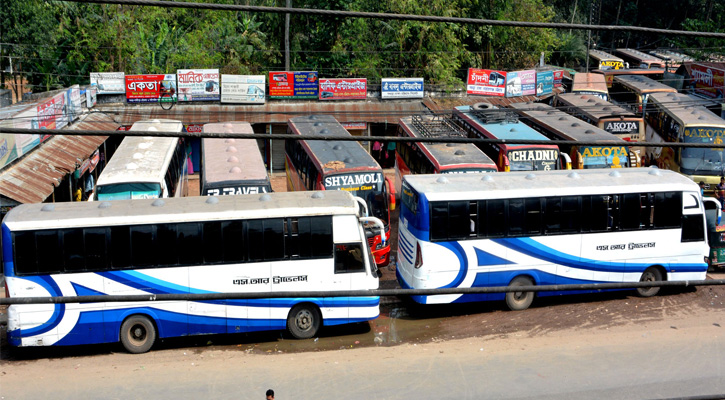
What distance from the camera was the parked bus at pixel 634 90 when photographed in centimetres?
2817

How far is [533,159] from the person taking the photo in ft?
Answer: 58.3

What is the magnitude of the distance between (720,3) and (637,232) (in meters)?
46.2

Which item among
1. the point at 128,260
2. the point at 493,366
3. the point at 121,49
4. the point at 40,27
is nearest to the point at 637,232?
the point at 493,366

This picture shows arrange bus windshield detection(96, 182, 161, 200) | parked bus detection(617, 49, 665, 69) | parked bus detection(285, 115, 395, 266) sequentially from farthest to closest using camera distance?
parked bus detection(617, 49, 665, 69), parked bus detection(285, 115, 395, 266), bus windshield detection(96, 182, 161, 200)

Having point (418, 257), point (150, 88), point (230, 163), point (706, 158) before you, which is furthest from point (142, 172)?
point (706, 158)

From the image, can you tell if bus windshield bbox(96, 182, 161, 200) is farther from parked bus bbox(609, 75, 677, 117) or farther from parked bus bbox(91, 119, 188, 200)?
parked bus bbox(609, 75, 677, 117)

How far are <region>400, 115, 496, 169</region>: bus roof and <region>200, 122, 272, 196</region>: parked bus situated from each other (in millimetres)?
4326

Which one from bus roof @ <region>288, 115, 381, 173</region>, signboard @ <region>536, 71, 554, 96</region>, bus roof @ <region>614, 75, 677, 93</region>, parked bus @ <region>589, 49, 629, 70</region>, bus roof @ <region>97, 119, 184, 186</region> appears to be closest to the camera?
bus roof @ <region>97, 119, 184, 186</region>

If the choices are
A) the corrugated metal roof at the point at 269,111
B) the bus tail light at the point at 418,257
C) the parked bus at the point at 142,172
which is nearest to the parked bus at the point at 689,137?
the corrugated metal roof at the point at 269,111

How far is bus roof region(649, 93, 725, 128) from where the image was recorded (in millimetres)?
21142

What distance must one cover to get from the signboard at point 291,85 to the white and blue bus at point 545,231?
1591 cm

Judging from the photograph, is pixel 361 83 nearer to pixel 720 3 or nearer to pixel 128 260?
pixel 128 260

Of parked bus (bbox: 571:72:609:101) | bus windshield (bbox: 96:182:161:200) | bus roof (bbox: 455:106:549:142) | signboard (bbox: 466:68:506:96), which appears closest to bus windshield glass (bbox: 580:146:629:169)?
bus roof (bbox: 455:106:549:142)

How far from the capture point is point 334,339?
496 inches
